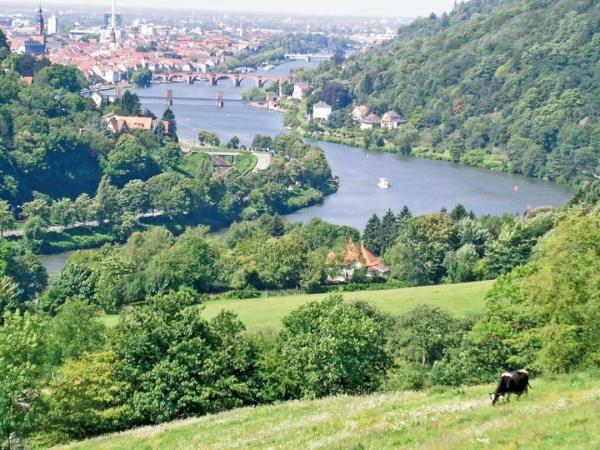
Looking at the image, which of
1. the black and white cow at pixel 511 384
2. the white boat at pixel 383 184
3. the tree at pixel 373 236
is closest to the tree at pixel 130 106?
the white boat at pixel 383 184

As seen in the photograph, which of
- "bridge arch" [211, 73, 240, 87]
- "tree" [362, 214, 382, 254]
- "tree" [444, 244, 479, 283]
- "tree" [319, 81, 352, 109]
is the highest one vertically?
"tree" [444, 244, 479, 283]

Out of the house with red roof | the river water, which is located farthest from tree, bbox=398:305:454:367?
the river water

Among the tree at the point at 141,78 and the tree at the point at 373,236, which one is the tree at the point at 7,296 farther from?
Answer: the tree at the point at 141,78

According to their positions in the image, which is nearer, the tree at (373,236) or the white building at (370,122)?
the tree at (373,236)

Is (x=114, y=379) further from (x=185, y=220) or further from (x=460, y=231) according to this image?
(x=185, y=220)

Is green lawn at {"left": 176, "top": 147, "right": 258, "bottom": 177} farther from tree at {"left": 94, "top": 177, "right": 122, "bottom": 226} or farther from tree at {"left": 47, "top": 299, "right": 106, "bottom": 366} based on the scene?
tree at {"left": 47, "top": 299, "right": 106, "bottom": 366}

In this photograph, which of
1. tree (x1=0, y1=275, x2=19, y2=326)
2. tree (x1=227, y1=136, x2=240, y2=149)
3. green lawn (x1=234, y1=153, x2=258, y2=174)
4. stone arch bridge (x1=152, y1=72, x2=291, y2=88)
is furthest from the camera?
stone arch bridge (x1=152, y1=72, x2=291, y2=88)
